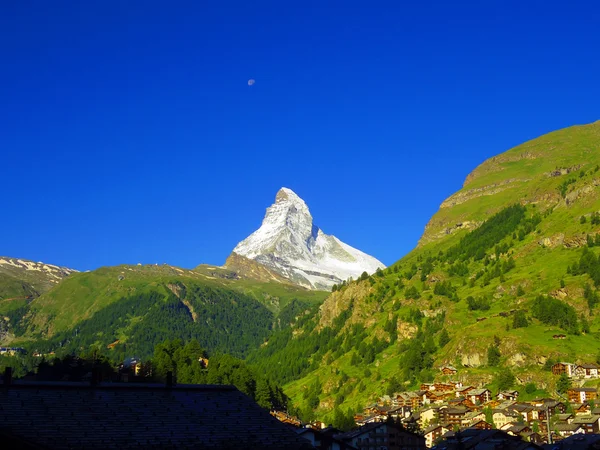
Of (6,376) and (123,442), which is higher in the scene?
(6,376)

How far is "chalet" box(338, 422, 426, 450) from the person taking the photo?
17175cm

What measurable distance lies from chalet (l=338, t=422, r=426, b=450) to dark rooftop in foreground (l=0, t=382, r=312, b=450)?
432ft

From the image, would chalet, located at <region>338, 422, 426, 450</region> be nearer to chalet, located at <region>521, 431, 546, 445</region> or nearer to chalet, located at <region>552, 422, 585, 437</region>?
chalet, located at <region>521, 431, 546, 445</region>

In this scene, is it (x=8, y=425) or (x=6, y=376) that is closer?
(x=8, y=425)


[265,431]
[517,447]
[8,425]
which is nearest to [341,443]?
[517,447]

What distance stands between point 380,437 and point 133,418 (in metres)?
141

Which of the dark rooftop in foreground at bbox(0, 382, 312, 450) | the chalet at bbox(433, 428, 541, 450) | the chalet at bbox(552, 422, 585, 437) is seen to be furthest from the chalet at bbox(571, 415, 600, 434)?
the dark rooftop in foreground at bbox(0, 382, 312, 450)

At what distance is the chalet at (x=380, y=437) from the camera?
17175 cm

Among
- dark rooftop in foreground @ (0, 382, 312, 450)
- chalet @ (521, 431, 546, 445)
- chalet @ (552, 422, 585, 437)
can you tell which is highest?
chalet @ (552, 422, 585, 437)

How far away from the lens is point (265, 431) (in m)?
42.8

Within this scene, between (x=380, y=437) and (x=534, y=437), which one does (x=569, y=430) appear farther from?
(x=380, y=437)

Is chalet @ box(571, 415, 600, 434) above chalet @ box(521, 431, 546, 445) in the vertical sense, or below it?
above

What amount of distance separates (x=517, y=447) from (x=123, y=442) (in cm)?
11610

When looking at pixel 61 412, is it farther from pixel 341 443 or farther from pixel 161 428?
pixel 341 443
